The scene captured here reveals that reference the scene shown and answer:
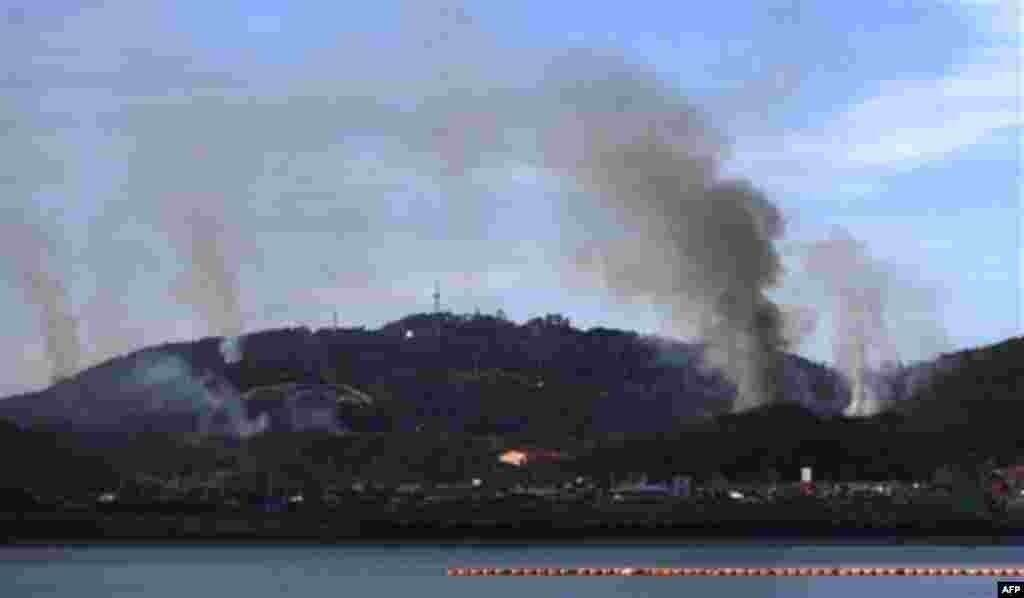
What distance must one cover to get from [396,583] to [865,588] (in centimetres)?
3362

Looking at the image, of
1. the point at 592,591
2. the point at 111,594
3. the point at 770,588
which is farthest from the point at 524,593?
the point at 111,594

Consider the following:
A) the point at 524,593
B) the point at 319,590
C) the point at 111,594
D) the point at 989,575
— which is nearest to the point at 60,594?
the point at 111,594

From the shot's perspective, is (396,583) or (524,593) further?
(396,583)

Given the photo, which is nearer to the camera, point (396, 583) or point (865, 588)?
point (865, 588)

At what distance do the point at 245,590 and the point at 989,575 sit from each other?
156 ft

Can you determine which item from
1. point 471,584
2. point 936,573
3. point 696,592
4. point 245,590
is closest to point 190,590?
point 245,590

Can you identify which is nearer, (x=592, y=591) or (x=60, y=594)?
(x=592, y=591)

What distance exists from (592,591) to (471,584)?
1550 centimetres

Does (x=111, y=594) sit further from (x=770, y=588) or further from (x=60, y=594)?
(x=770, y=588)

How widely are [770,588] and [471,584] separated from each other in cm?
2146

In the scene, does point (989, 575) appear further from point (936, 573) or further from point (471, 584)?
point (471, 584)

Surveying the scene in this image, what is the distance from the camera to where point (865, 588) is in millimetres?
182375

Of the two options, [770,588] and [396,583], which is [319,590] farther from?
[770,588]

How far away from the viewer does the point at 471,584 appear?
7657 inches
